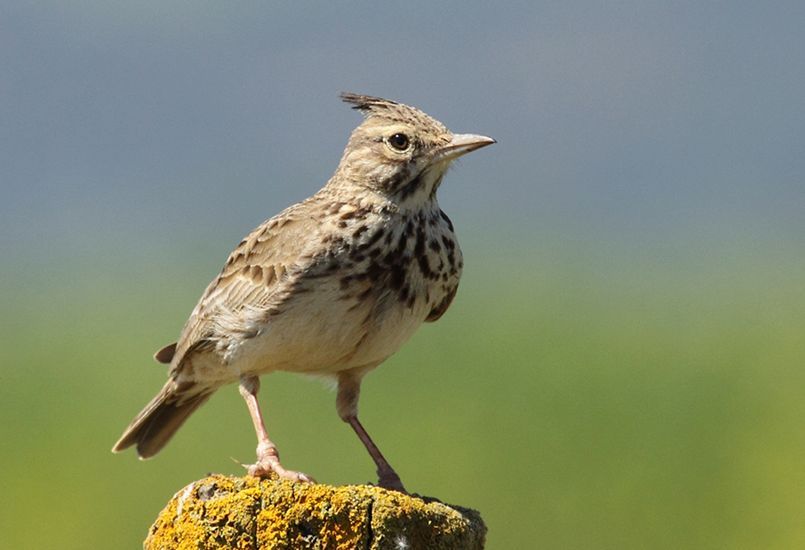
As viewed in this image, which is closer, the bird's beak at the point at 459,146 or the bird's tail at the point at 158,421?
the bird's beak at the point at 459,146

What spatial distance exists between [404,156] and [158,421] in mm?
2240

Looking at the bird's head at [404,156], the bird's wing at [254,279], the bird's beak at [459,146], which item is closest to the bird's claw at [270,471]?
the bird's wing at [254,279]

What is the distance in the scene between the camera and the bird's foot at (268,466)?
746 centimetres

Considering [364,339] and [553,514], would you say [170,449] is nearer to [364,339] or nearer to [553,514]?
[553,514]

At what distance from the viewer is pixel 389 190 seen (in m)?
9.04

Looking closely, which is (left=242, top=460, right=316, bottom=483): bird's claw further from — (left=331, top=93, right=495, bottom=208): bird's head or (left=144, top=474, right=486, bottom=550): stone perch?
(left=331, top=93, right=495, bottom=208): bird's head

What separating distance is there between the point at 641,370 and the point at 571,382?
1.48 m

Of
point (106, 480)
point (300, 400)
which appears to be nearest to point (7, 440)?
point (106, 480)

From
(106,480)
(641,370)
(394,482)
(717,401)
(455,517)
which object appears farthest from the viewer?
(641,370)

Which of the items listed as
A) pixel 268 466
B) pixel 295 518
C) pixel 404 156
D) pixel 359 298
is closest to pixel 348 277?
pixel 359 298

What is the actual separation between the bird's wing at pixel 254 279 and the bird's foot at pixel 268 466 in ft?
2.56

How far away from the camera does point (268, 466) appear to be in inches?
316

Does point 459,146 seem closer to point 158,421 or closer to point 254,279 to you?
point 254,279

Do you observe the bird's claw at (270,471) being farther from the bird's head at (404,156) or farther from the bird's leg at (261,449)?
the bird's head at (404,156)
